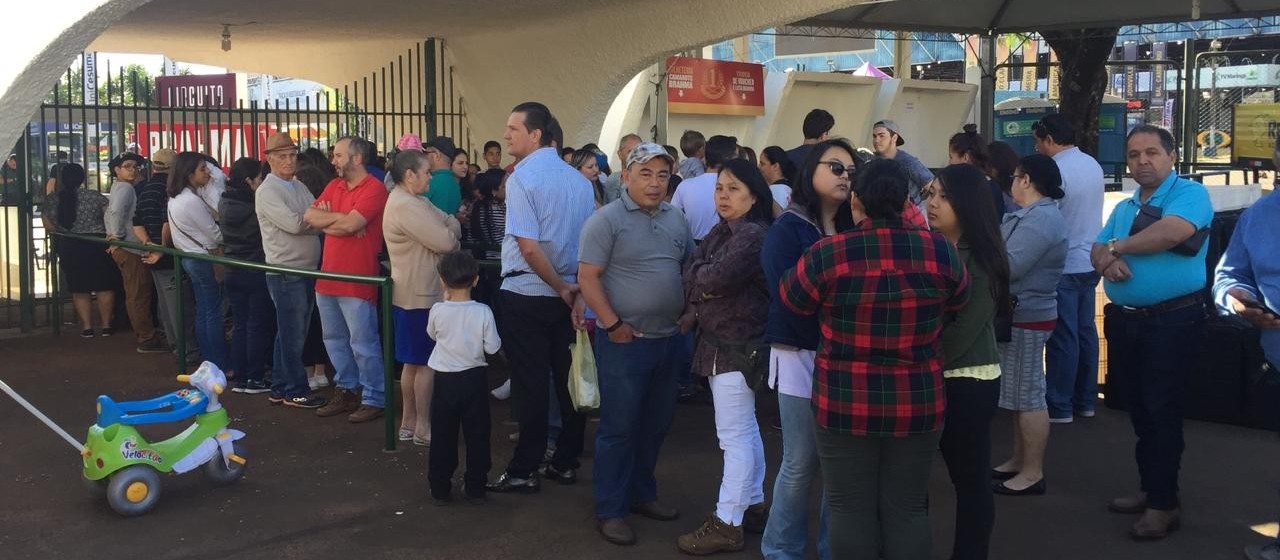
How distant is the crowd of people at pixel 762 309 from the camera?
380cm

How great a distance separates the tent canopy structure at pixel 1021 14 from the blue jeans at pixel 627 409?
Result: 31.5 ft

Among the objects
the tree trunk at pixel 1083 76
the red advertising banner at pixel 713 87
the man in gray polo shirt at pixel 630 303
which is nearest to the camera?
the man in gray polo shirt at pixel 630 303

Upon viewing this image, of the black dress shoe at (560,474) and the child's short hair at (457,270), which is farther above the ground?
the child's short hair at (457,270)

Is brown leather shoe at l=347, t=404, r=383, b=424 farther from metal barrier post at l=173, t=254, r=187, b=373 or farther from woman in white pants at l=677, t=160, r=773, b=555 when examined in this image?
woman in white pants at l=677, t=160, r=773, b=555

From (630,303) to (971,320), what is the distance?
4.73 feet

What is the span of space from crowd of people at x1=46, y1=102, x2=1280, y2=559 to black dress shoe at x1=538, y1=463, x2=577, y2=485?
1cm

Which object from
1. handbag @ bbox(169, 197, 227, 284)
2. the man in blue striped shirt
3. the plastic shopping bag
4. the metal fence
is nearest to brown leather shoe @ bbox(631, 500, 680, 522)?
the plastic shopping bag

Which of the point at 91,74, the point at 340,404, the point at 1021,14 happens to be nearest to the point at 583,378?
the point at 340,404

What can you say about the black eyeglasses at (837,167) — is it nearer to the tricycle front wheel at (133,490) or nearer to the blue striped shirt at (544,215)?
the blue striped shirt at (544,215)

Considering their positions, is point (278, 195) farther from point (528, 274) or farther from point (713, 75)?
point (713, 75)

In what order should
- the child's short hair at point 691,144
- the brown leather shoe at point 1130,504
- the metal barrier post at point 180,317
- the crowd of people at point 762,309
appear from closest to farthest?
the crowd of people at point 762,309
the brown leather shoe at point 1130,504
the metal barrier post at point 180,317
the child's short hair at point 691,144

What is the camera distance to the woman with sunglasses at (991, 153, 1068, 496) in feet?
17.2

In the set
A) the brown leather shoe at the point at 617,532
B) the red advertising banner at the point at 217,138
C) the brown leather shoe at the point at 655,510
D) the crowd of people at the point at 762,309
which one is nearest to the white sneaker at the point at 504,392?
the crowd of people at the point at 762,309

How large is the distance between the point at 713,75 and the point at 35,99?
48.7 ft
